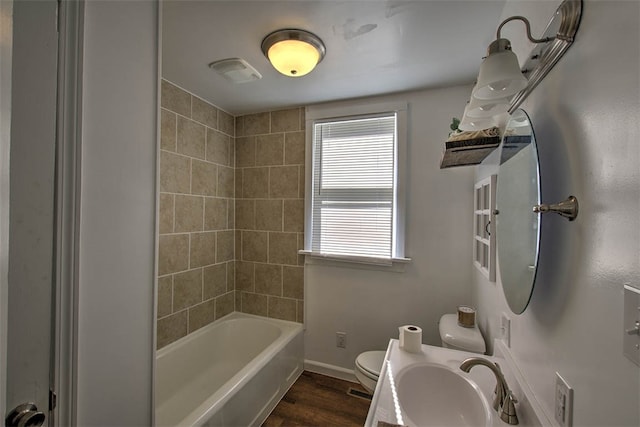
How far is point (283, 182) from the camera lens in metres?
2.57

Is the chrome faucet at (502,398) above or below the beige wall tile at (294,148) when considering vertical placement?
below

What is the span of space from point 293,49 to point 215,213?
1621 mm

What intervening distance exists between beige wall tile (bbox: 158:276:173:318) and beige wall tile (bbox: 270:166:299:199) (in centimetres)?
114

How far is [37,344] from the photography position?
26.9 inches

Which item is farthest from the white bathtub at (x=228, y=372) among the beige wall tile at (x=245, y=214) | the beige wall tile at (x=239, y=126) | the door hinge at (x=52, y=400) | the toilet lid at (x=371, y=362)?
the beige wall tile at (x=239, y=126)

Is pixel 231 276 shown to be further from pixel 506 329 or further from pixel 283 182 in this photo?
pixel 506 329

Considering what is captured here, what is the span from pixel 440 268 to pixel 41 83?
2.33 meters

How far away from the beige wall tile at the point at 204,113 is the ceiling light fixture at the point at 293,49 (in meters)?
1.03

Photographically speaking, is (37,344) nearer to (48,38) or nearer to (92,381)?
(92,381)

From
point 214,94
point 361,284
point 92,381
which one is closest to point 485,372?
point 361,284

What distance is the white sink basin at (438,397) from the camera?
1.03m

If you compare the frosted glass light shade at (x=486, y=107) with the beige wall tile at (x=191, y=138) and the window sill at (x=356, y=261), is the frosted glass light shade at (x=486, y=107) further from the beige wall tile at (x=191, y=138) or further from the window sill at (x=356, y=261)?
the beige wall tile at (x=191, y=138)

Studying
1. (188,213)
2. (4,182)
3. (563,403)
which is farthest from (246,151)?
(563,403)

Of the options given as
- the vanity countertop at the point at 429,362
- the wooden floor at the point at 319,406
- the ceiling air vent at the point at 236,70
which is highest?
the ceiling air vent at the point at 236,70
